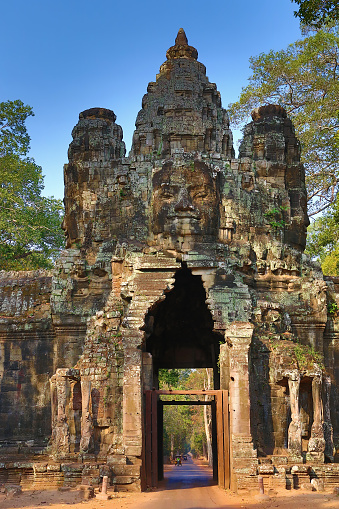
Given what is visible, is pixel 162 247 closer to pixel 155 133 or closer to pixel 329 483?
pixel 155 133

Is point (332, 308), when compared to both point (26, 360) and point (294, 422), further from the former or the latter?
point (26, 360)

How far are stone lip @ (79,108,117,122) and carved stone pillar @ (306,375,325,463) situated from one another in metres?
9.92

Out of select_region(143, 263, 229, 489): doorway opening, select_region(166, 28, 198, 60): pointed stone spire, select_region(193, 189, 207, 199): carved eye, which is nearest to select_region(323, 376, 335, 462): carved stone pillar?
select_region(143, 263, 229, 489): doorway opening

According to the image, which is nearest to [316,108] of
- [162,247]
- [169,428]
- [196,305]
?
[196,305]

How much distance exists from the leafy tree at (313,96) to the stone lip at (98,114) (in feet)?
38.1

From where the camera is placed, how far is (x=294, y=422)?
15375 millimetres

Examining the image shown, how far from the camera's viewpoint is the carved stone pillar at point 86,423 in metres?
15.5

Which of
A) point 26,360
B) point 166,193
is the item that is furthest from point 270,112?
point 26,360

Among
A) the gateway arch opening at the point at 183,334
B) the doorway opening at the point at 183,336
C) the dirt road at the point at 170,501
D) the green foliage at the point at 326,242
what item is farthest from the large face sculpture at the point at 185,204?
the green foliage at the point at 326,242

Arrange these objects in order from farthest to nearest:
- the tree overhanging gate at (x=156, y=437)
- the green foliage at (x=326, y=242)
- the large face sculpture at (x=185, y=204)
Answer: the green foliage at (x=326, y=242), the large face sculpture at (x=185, y=204), the tree overhanging gate at (x=156, y=437)

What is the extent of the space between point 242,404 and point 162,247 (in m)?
4.71

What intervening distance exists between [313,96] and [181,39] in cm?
1205

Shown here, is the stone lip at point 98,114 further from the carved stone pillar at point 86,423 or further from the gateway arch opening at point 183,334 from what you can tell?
the carved stone pillar at point 86,423

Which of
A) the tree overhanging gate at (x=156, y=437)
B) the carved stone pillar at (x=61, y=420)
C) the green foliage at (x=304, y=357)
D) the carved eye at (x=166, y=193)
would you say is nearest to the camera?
the tree overhanging gate at (x=156, y=437)
